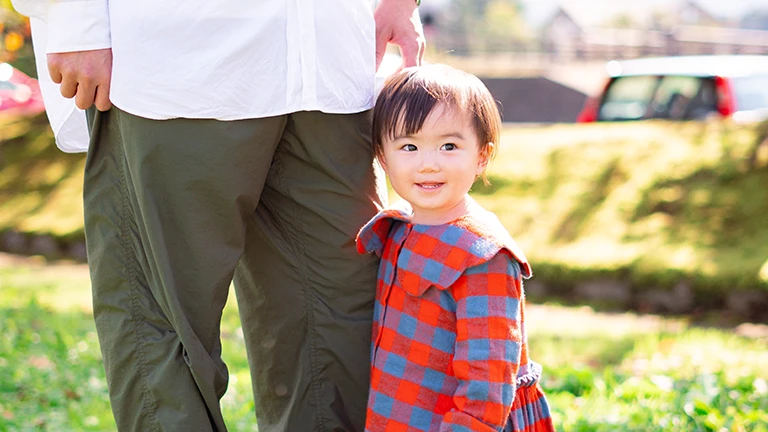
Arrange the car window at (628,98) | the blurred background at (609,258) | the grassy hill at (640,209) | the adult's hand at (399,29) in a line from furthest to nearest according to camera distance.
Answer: the car window at (628,98)
the grassy hill at (640,209)
the blurred background at (609,258)
the adult's hand at (399,29)

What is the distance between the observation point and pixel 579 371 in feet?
12.6

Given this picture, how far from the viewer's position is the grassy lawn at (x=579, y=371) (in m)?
3.08

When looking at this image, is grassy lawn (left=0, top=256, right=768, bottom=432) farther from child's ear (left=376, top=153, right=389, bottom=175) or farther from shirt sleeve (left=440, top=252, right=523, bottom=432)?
child's ear (left=376, top=153, right=389, bottom=175)

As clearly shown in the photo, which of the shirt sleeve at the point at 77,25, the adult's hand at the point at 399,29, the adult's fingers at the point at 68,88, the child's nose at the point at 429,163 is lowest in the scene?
the adult's fingers at the point at 68,88

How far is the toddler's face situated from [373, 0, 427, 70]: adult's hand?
1.07 ft

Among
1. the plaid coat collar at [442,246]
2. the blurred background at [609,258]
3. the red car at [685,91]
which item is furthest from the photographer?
the red car at [685,91]

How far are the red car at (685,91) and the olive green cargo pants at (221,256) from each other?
6909 millimetres

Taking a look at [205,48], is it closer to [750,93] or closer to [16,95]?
[750,93]

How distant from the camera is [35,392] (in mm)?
3678

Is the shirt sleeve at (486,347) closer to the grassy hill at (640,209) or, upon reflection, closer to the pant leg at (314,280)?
the pant leg at (314,280)

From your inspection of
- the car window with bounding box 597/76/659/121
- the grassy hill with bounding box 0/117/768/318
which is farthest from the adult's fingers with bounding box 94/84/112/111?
the car window with bounding box 597/76/659/121

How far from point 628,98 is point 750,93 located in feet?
3.86

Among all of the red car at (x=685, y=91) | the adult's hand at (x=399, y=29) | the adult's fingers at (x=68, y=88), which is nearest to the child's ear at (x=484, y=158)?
the adult's hand at (x=399, y=29)

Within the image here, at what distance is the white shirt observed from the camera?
1.78 meters
